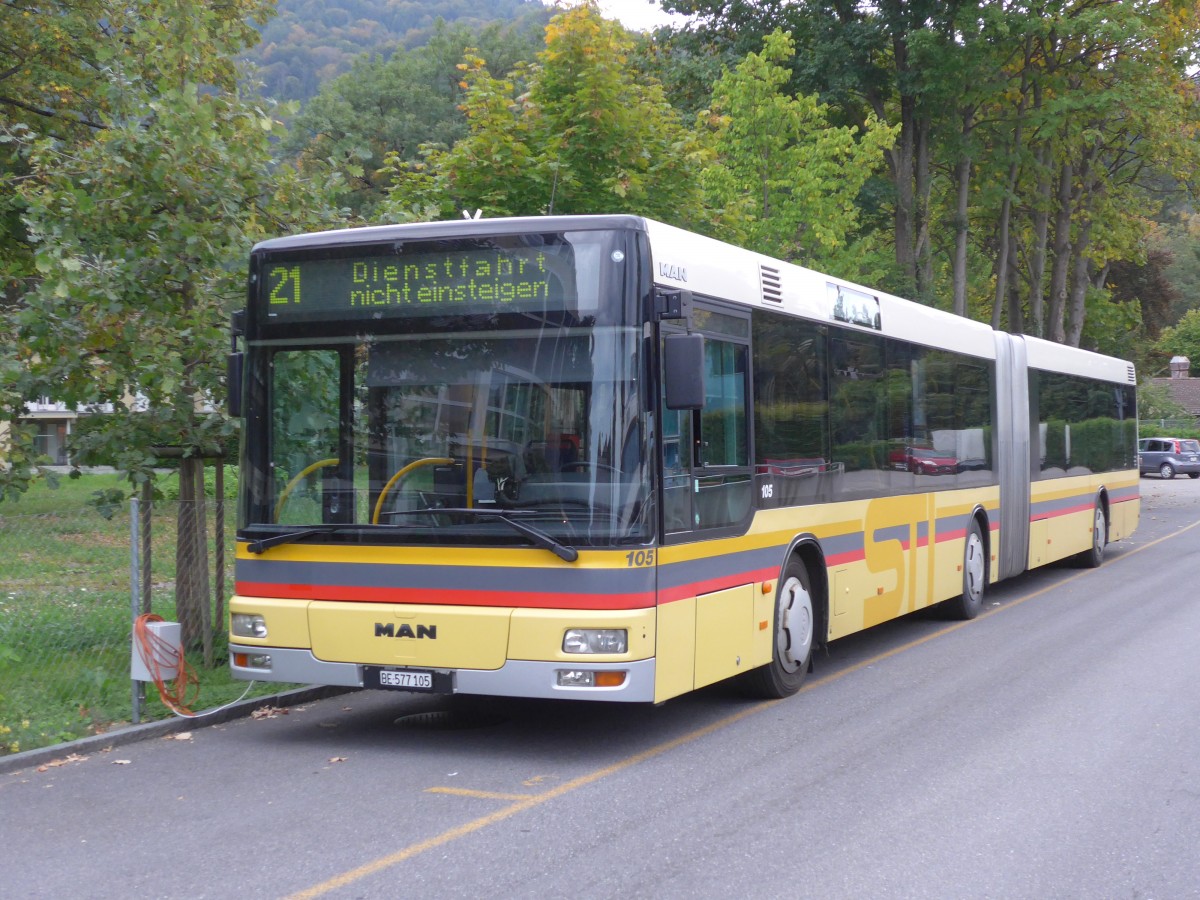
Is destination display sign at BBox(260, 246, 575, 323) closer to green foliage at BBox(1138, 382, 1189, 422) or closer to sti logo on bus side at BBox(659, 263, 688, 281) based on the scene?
sti logo on bus side at BBox(659, 263, 688, 281)

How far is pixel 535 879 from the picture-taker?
17.8ft

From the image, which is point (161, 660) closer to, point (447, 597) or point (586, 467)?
point (447, 597)

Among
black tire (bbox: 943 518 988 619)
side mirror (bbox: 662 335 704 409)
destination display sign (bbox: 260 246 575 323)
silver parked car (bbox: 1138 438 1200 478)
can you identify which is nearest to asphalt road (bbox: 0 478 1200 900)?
side mirror (bbox: 662 335 704 409)

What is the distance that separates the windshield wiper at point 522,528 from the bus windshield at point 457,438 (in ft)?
0.04

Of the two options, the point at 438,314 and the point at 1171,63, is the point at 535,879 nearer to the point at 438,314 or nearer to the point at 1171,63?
the point at 438,314

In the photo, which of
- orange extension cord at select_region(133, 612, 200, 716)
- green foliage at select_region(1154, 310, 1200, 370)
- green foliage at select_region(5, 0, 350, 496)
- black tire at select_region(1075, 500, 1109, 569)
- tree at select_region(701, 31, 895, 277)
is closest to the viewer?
orange extension cord at select_region(133, 612, 200, 716)

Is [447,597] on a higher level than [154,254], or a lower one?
lower

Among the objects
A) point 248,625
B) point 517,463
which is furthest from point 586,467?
point 248,625

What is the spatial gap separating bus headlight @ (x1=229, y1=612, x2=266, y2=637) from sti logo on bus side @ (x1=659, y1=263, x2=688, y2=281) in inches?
126

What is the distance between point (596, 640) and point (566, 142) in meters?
8.87

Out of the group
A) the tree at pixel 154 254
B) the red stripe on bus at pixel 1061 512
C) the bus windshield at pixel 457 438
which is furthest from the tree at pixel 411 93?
the bus windshield at pixel 457 438

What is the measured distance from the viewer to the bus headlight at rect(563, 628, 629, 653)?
735cm

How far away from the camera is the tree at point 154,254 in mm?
9734

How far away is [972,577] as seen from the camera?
14.2 m
